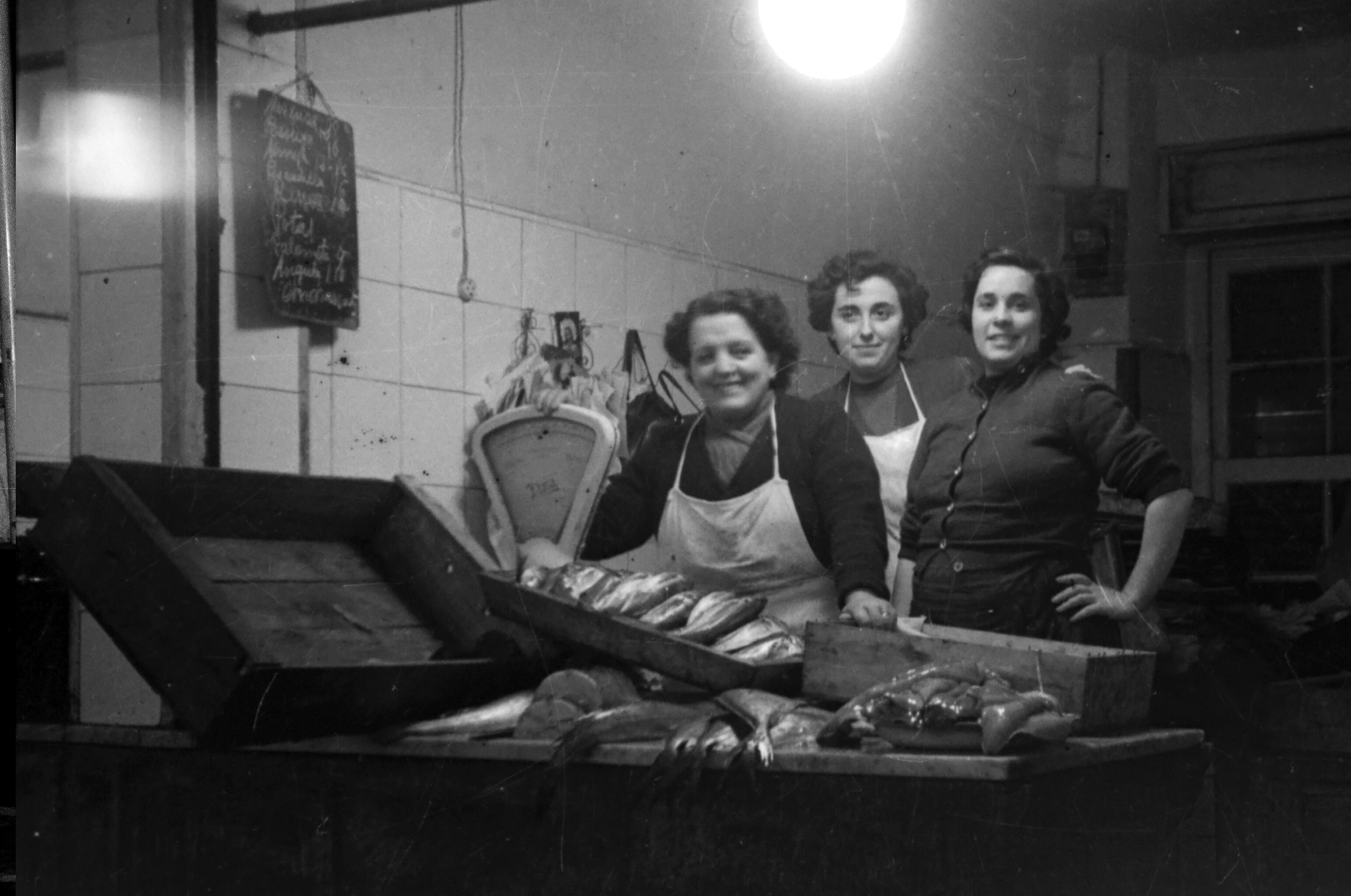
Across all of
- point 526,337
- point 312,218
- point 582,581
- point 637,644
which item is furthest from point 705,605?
point 312,218

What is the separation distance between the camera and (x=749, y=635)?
2424 millimetres

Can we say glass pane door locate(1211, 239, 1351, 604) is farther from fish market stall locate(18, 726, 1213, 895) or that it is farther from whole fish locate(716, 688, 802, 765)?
whole fish locate(716, 688, 802, 765)

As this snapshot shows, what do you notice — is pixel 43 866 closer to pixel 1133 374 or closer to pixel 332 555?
pixel 332 555

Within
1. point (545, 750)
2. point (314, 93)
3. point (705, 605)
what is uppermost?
point (314, 93)

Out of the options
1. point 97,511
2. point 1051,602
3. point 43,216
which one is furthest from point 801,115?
point 43,216

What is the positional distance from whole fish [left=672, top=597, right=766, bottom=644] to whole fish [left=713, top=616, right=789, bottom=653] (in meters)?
0.01

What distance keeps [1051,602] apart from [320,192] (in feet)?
5.56

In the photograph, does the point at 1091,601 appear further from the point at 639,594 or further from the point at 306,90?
the point at 306,90

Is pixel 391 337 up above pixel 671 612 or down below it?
above

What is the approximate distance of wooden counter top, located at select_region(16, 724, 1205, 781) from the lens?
1961 mm

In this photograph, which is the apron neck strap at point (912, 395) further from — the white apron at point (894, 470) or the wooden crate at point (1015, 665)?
the wooden crate at point (1015, 665)

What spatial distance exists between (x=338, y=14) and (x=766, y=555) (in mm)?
1443

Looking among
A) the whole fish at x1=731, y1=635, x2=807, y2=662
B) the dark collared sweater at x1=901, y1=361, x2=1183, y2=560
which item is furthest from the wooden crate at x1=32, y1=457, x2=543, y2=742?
the dark collared sweater at x1=901, y1=361, x2=1183, y2=560

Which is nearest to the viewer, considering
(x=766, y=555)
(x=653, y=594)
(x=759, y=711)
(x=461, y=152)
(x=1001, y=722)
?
(x=1001, y=722)
